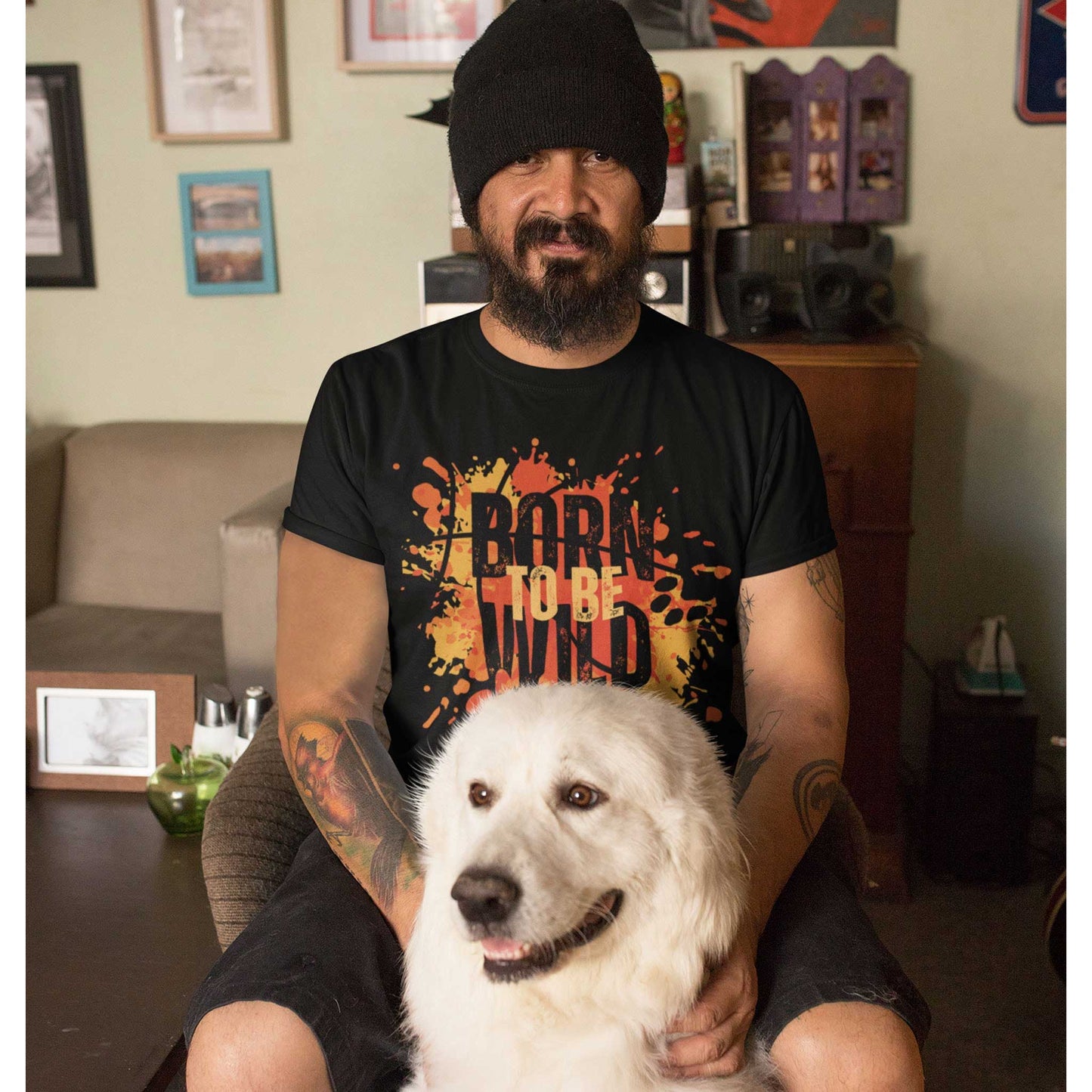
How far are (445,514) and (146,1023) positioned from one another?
3.14 feet

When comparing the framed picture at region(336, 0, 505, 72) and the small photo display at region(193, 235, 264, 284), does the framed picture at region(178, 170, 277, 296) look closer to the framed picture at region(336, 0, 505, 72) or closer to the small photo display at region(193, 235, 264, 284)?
the small photo display at region(193, 235, 264, 284)

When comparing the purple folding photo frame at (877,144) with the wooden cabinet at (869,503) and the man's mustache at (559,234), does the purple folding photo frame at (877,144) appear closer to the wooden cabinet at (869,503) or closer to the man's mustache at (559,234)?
the wooden cabinet at (869,503)

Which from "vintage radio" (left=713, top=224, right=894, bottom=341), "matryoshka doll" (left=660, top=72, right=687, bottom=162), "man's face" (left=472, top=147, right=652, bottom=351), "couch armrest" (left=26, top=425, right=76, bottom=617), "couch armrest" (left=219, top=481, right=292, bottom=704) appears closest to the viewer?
"man's face" (left=472, top=147, right=652, bottom=351)

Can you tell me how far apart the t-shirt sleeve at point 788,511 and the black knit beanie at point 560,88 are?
0.42 m

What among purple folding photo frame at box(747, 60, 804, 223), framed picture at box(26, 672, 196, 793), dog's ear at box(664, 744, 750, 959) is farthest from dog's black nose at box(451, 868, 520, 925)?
purple folding photo frame at box(747, 60, 804, 223)

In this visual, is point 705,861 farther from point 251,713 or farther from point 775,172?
point 775,172

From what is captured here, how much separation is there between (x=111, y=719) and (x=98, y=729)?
42 millimetres

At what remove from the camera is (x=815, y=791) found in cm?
137

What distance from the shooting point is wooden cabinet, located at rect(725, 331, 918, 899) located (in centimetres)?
254

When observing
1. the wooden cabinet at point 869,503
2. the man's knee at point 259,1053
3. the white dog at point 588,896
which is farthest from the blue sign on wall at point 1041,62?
the man's knee at point 259,1053

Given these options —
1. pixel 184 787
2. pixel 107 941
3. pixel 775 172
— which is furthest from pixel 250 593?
pixel 775 172

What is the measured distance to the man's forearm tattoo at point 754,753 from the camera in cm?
136

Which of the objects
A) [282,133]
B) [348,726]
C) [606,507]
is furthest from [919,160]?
[348,726]

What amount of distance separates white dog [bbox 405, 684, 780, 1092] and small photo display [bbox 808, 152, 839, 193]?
220cm
